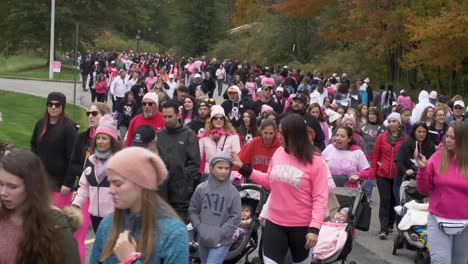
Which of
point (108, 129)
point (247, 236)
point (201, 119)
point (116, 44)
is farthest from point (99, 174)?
point (116, 44)

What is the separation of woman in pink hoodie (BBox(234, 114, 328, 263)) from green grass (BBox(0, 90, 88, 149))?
13.0 metres

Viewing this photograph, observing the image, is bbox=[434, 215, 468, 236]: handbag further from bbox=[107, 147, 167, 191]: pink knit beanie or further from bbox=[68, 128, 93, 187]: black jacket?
bbox=[107, 147, 167, 191]: pink knit beanie

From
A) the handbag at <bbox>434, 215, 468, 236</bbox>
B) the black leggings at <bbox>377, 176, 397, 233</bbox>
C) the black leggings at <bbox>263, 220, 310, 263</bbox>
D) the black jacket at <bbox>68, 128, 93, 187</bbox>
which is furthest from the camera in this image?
the black leggings at <bbox>377, 176, 397, 233</bbox>

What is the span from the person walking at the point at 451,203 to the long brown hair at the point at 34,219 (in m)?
4.19

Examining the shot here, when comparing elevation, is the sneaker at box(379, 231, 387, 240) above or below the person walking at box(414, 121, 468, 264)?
below

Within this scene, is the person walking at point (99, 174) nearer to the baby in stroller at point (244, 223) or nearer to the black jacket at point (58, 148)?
A: the black jacket at point (58, 148)

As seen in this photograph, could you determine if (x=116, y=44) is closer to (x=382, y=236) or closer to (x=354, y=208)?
(x=382, y=236)

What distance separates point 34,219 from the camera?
13.3 ft

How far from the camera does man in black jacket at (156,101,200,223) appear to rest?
8641 mm

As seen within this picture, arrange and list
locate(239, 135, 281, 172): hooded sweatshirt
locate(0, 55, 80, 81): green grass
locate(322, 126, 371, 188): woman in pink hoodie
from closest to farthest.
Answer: locate(239, 135, 281, 172): hooded sweatshirt, locate(322, 126, 371, 188): woman in pink hoodie, locate(0, 55, 80, 81): green grass

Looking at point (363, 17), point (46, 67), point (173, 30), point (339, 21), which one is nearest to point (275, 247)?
point (363, 17)

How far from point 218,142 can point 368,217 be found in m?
2.44

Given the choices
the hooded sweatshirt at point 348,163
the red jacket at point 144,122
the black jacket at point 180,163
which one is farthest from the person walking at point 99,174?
the hooded sweatshirt at point 348,163

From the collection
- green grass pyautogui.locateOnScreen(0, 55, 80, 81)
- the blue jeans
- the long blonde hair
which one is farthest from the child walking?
green grass pyautogui.locateOnScreen(0, 55, 80, 81)
